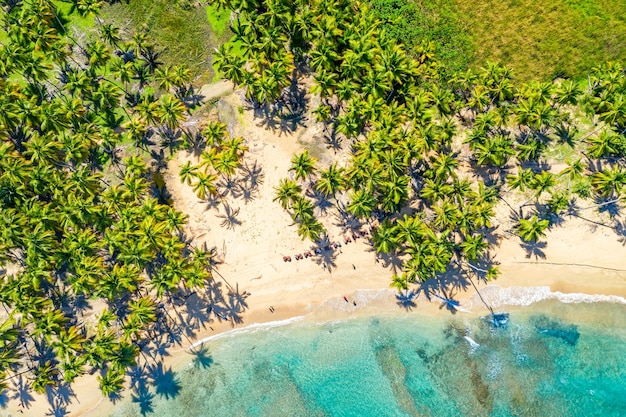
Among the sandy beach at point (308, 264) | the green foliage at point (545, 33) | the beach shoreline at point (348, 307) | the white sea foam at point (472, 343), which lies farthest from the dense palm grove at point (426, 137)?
the white sea foam at point (472, 343)

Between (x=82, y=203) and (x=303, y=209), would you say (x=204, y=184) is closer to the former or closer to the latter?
(x=303, y=209)

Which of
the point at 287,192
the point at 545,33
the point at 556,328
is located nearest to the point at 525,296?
the point at 556,328

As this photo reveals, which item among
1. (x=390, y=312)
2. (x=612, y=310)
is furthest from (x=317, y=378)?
(x=612, y=310)

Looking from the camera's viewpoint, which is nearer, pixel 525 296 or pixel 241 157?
pixel 525 296

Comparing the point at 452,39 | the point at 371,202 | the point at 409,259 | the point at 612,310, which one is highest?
the point at 452,39

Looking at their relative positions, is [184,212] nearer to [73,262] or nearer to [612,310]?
[73,262]
